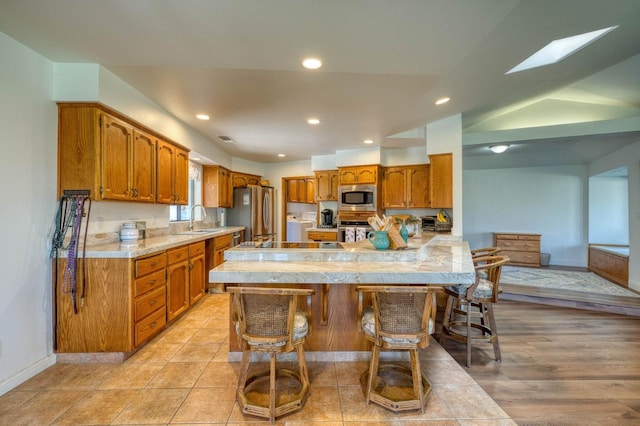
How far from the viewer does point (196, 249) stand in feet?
12.1

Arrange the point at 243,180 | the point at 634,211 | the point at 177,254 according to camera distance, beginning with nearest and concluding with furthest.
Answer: the point at 177,254 < the point at 634,211 < the point at 243,180

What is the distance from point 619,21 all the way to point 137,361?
4.84 meters

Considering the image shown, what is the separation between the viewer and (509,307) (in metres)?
4.11

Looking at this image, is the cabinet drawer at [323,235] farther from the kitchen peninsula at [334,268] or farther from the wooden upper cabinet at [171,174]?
the kitchen peninsula at [334,268]

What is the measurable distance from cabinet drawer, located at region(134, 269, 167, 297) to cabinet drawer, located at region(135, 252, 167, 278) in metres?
0.04

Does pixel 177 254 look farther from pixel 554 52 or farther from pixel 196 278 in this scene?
pixel 554 52

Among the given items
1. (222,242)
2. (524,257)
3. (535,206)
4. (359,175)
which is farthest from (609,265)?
(222,242)

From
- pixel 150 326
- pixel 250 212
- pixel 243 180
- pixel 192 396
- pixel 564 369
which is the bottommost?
pixel 564 369

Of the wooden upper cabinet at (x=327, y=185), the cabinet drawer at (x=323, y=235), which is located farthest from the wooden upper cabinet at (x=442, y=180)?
the wooden upper cabinet at (x=327, y=185)

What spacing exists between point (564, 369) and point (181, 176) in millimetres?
4610

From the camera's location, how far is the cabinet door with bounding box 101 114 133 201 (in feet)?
8.19

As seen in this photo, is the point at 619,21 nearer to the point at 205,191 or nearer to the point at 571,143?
the point at 571,143

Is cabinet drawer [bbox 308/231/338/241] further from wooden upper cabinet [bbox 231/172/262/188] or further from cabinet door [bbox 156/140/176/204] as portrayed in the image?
cabinet door [bbox 156/140/176/204]

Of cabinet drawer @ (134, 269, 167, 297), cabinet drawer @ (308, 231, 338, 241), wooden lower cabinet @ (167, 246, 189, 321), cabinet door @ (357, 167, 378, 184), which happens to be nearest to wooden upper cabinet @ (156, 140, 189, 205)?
wooden lower cabinet @ (167, 246, 189, 321)
